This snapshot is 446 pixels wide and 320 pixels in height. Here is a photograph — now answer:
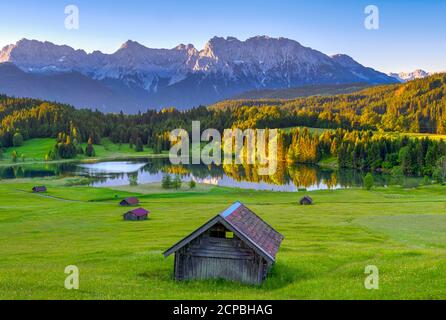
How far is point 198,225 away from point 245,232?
35614 mm

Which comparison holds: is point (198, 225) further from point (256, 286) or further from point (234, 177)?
point (234, 177)

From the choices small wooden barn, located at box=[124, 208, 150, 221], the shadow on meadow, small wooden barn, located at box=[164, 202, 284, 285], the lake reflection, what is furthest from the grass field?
the lake reflection

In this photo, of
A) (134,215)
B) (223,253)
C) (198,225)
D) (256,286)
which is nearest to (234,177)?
(134,215)

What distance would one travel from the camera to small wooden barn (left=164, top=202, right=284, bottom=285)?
29234 millimetres

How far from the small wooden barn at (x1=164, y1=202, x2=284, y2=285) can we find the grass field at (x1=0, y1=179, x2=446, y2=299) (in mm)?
1004

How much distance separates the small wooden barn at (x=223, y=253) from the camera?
29.2 metres

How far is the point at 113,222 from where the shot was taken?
72.4m

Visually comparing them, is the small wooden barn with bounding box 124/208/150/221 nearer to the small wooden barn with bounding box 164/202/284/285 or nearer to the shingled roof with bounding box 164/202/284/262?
the shingled roof with bounding box 164/202/284/262

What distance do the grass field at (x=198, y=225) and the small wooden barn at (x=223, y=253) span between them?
1.00m

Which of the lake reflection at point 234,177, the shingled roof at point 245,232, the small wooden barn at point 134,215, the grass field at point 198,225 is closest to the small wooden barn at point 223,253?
the shingled roof at point 245,232

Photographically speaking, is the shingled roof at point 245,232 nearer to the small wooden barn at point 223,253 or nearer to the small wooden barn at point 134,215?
the small wooden barn at point 223,253

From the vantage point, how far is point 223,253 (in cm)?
2984
